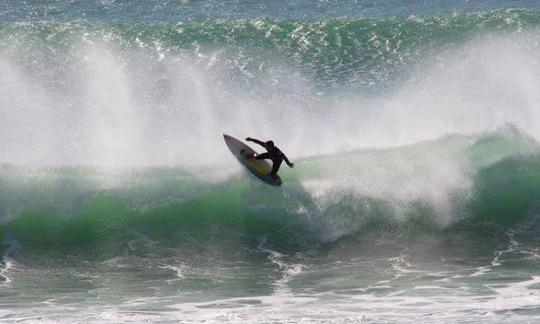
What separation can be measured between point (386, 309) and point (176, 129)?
909cm

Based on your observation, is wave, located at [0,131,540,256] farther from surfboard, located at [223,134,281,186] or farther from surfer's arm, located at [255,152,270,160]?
surfer's arm, located at [255,152,270,160]

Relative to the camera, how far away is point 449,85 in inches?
963

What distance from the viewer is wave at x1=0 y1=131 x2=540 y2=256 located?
60.7ft

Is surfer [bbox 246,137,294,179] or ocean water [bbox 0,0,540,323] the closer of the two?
ocean water [bbox 0,0,540,323]

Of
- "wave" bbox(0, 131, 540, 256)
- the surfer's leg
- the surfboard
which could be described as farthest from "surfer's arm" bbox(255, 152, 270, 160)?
Result: "wave" bbox(0, 131, 540, 256)

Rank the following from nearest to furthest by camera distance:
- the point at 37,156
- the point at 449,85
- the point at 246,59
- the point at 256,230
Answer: the point at 256,230, the point at 37,156, the point at 449,85, the point at 246,59

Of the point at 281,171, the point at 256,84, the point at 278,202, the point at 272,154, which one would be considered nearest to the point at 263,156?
the point at 272,154

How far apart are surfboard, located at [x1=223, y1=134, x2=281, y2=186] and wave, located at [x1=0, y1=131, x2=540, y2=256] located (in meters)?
0.56

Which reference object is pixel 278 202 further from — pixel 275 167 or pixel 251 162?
pixel 275 167

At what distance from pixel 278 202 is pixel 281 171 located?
85cm

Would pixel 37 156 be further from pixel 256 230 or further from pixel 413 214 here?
pixel 413 214

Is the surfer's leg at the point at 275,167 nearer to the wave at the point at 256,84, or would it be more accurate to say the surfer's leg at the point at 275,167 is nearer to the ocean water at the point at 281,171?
the ocean water at the point at 281,171

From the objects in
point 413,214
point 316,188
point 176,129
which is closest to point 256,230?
point 316,188

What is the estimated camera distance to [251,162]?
18.8 m
